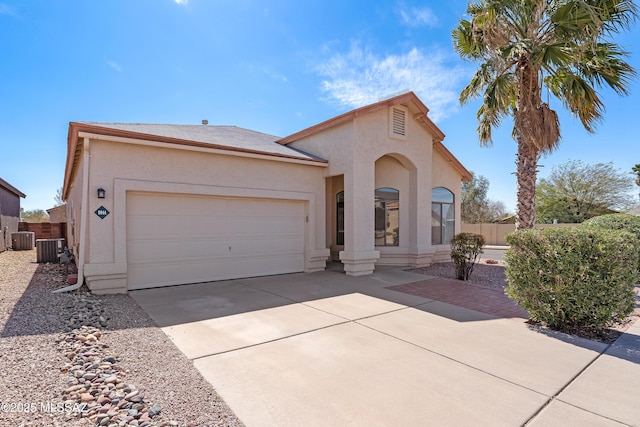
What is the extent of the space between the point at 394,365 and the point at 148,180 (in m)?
7.10

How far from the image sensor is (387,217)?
1236 centimetres

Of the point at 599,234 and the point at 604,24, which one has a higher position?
the point at 604,24

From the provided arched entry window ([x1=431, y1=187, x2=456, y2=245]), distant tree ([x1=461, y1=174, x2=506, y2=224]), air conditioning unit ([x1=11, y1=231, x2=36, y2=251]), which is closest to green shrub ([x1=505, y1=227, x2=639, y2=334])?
arched entry window ([x1=431, y1=187, x2=456, y2=245])

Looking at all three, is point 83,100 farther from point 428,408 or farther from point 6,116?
point 428,408

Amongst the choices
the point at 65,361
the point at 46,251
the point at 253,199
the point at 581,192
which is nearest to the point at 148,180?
the point at 253,199

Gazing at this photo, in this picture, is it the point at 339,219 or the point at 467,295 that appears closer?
the point at 467,295

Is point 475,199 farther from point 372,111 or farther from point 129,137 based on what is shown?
point 129,137

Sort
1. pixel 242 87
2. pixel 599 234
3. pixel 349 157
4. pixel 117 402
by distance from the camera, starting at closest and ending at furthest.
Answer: pixel 117 402
pixel 599 234
pixel 349 157
pixel 242 87

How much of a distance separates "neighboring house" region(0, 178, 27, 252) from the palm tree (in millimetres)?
23902

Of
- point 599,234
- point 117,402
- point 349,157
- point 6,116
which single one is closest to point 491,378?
point 599,234

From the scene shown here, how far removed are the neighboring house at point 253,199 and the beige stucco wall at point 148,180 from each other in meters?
0.02

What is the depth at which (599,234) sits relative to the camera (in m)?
5.11

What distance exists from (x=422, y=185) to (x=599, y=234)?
7247 mm

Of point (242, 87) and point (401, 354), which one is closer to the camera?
point (401, 354)
